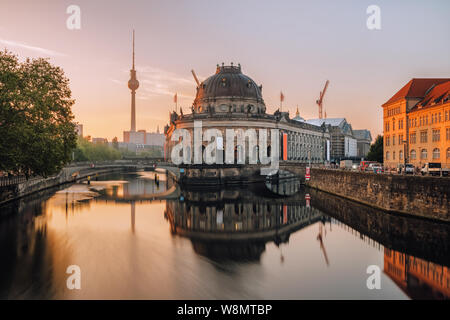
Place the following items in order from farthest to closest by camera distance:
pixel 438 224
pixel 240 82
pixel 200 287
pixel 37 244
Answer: pixel 240 82, pixel 438 224, pixel 37 244, pixel 200 287

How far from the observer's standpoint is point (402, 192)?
31.9m

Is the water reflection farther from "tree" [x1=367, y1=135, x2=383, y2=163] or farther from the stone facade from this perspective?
"tree" [x1=367, y1=135, x2=383, y2=163]

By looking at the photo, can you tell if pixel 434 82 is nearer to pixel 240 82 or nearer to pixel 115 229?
pixel 240 82

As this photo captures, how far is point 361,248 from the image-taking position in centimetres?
2427

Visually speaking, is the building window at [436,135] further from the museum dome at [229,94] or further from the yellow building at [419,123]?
the museum dome at [229,94]

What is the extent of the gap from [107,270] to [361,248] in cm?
1736

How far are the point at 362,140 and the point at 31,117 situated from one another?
185492 millimetres

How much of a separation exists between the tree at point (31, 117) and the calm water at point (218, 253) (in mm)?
5727

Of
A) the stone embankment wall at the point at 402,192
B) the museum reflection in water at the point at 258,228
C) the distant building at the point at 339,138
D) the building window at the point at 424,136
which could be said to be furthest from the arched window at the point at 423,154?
the distant building at the point at 339,138

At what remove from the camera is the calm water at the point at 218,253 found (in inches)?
648

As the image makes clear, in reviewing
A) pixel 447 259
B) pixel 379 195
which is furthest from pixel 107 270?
pixel 379 195

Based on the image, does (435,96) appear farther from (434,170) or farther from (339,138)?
(339,138)

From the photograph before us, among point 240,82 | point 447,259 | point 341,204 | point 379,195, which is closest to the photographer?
point 447,259

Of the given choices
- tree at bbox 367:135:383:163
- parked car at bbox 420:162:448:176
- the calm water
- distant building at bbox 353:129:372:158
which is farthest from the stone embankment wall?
distant building at bbox 353:129:372:158
